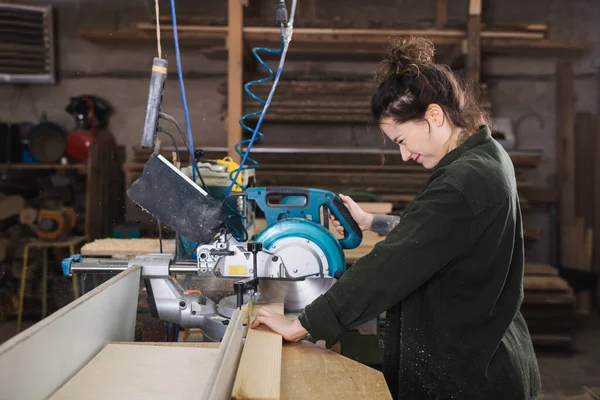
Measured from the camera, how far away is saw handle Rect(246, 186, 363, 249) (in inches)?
53.9

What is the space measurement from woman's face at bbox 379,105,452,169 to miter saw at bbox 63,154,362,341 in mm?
305

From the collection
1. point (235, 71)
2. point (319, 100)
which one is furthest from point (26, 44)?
point (319, 100)

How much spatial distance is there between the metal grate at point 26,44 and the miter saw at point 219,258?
3703 millimetres

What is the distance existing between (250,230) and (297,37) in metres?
2.07

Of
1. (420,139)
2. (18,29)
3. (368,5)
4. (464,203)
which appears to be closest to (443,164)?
(420,139)

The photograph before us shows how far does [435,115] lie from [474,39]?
2632mm

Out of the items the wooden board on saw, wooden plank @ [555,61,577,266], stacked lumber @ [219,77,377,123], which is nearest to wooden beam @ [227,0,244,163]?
stacked lumber @ [219,77,377,123]

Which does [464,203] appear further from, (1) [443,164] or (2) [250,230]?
(2) [250,230]

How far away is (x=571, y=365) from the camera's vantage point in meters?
3.49

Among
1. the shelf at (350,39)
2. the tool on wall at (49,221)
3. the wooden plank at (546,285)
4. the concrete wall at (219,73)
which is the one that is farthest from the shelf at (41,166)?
the wooden plank at (546,285)

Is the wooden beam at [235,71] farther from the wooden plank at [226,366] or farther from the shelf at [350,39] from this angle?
the wooden plank at [226,366]

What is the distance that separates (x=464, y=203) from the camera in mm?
985

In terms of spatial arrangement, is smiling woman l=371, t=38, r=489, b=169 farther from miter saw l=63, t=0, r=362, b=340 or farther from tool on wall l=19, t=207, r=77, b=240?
tool on wall l=19, t=207, r=77, b=240

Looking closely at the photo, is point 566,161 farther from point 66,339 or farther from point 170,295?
point 66,339
